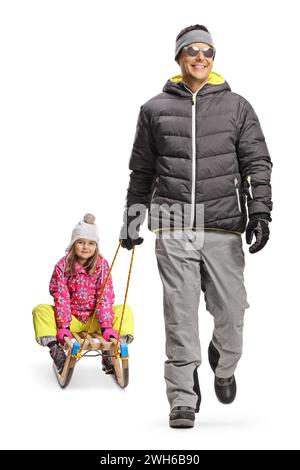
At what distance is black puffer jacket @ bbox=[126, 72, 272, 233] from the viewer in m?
5.25

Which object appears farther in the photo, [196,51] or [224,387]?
[224,387]

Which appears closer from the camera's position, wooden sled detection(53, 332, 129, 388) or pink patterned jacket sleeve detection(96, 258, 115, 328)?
wooden sled detection(53, 332, 129, 388)

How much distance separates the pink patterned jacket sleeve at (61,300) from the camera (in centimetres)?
651

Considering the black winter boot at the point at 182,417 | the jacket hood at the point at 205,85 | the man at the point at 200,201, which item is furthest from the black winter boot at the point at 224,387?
the jacket hood at the point at 205,85

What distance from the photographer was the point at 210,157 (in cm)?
525

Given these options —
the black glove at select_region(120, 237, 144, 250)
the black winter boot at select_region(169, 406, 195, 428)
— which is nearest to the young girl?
the black glove at select_region(120, 237, 144, 250)

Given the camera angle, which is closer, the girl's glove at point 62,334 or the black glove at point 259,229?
the black glove at point 259,229

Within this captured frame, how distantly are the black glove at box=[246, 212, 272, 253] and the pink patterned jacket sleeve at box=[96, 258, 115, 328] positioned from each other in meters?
1.53

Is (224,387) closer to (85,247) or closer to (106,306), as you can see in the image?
(106,306)

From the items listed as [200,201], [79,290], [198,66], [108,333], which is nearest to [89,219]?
[79,290]

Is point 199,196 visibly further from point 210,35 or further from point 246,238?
point 210,35

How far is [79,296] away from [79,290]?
4 centimetres

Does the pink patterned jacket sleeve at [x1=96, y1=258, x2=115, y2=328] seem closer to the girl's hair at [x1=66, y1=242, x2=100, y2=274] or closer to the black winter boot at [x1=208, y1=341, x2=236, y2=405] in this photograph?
the girl's hair at [x1=66, y1=242, x2=100, y2=274]

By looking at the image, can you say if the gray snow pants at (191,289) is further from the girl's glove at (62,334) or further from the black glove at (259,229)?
the girl's glove at (62,334)
